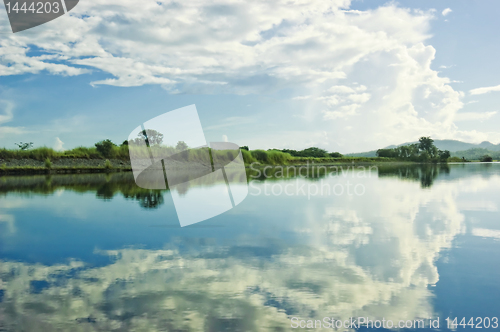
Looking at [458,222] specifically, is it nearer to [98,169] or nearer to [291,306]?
[291,306]

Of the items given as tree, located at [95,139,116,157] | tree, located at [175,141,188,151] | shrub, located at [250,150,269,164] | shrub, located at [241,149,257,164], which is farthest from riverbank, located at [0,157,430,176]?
shrub, located at [250,150,269,164]

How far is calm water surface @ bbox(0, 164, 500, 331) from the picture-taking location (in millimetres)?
2418

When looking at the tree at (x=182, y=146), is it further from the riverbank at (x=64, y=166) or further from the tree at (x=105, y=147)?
the tree at (x=105, y=147)

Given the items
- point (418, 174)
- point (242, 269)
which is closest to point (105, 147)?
point (418, 174)

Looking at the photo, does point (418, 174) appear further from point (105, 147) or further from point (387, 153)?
point (387, 153)

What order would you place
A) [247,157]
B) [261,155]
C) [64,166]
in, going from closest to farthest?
[64,166]
[247,157]
[261,155]

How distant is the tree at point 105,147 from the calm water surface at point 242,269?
21988 mm

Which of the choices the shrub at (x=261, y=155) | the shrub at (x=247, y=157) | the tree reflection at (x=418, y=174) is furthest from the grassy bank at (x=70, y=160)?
the tree reflection at (x=418, y=174)

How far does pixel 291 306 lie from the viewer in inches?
98.7

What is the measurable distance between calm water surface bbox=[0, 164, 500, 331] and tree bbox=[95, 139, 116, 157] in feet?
72.1

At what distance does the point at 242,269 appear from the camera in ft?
10.8

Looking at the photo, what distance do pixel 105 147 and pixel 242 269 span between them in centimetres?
2655

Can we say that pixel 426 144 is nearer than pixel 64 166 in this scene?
No

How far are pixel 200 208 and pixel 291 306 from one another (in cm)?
475
